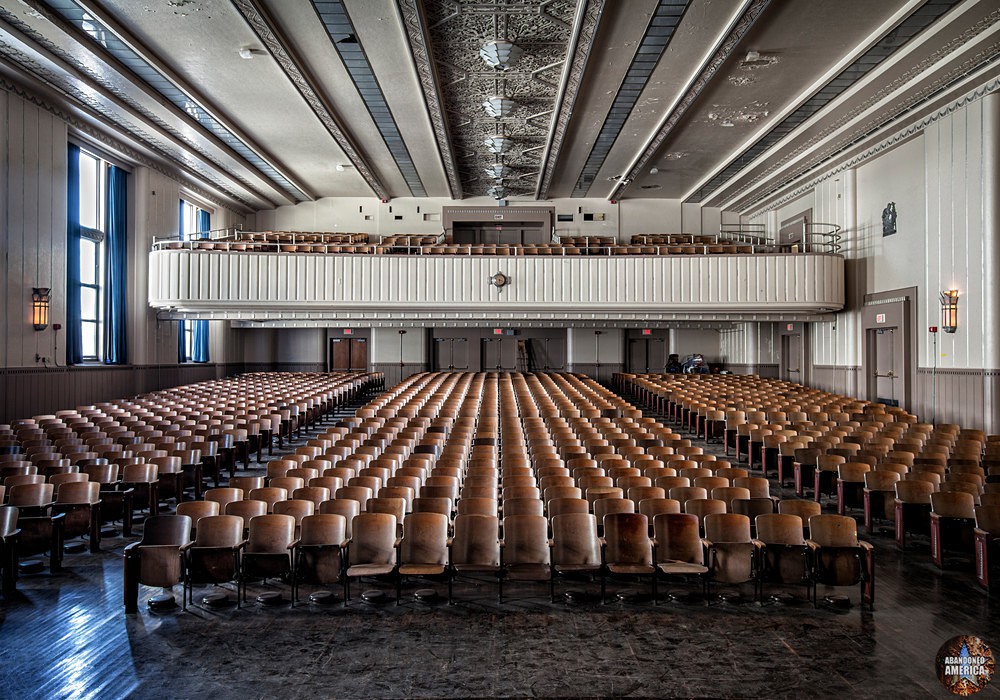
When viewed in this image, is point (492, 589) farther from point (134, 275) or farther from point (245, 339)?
point (245, 339)

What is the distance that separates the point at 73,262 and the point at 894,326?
58.0ft

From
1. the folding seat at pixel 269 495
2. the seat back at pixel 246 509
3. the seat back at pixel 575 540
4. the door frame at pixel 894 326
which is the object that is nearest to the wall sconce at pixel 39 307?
the folding seat at pixel 269 495

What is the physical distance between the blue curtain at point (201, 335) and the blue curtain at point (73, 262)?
18.6ft

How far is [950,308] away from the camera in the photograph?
1286cm

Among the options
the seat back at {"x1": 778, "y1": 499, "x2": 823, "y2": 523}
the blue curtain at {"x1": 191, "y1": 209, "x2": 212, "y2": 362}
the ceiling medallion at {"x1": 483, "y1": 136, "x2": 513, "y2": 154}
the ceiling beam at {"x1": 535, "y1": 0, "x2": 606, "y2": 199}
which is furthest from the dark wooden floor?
the blue curtain at {"x1": 191, "y1": 209, "x2": 212, "y2": 362}

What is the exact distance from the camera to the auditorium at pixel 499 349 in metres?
5.04

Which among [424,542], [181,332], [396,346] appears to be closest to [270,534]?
[424,542]

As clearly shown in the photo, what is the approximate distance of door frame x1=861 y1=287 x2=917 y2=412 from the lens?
14461mm

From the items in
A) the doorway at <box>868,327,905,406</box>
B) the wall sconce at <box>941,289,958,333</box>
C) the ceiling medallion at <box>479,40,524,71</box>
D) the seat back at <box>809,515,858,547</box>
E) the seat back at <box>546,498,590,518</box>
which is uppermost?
the ceiling medallion at <box>479,40,524,71</box>

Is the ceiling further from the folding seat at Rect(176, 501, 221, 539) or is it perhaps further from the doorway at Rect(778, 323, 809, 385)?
the folding seat at Rect(176, 501, 221, 539)

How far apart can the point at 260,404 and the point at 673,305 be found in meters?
10.3

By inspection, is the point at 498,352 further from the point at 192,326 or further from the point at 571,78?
the point at 571,78

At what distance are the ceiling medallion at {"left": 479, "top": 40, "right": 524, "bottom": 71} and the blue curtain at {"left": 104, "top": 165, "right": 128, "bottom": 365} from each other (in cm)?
1029

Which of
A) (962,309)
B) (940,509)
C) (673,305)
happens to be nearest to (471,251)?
(673,305)
